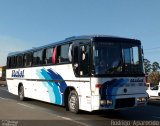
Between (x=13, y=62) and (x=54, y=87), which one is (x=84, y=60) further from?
(x=13, y=62)

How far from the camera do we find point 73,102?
593 inches

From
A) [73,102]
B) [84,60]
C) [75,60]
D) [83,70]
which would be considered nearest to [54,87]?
[73,102]

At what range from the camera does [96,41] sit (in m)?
13.6

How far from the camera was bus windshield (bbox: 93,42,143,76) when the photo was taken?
43.7 ft

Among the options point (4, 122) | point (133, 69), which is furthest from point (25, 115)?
point (133, 69)

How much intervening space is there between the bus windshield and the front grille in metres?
1.01

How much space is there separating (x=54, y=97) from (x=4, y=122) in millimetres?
4916

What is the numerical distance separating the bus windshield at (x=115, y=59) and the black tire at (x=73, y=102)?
Answer: 6.87 ft

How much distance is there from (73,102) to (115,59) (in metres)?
2.84

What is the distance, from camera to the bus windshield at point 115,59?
13328 millimetres

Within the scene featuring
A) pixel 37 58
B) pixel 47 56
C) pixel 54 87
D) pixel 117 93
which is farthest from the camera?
pixel 37 58

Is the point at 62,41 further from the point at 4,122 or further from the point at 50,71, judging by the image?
the point at 4,122

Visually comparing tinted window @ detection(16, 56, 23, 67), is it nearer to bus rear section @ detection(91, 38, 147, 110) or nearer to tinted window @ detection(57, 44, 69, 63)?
tinted window @ detection(57, 44, 69, 63)

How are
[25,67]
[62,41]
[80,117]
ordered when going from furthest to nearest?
[25,67]
[62,41]
[80,117]
